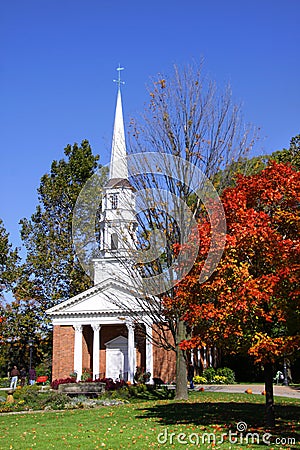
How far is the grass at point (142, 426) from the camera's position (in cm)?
1033

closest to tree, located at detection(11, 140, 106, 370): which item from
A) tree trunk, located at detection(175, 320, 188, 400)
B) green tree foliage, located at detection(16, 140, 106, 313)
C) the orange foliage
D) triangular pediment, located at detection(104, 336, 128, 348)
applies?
green tree foliage, located at detection(16, 140, 106, 313)

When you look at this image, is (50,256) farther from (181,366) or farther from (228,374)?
(181,366)

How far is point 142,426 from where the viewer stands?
1252 centimetres

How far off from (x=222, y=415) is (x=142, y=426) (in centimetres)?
265

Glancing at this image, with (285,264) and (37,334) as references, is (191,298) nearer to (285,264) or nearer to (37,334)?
(285,264)

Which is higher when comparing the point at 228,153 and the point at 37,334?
the point at 228,153

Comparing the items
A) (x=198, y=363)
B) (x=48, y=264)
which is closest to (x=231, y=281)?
(x=198, y=363)

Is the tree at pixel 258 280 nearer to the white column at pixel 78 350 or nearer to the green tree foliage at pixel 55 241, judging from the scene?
the white column at pixel 78 350

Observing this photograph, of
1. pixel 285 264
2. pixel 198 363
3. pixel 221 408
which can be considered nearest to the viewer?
pixel 285 264

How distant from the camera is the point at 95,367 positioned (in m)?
32.5

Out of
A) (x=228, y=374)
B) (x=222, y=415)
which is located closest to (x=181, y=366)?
(x=222, y=415)

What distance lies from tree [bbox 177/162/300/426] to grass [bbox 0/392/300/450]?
1.60 metres

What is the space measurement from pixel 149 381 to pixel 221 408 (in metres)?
15.4

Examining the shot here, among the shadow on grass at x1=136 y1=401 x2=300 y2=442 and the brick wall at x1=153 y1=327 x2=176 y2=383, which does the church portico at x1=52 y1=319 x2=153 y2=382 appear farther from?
the shadow on grass at x1=136 y1=401 x2=300 y2=442
